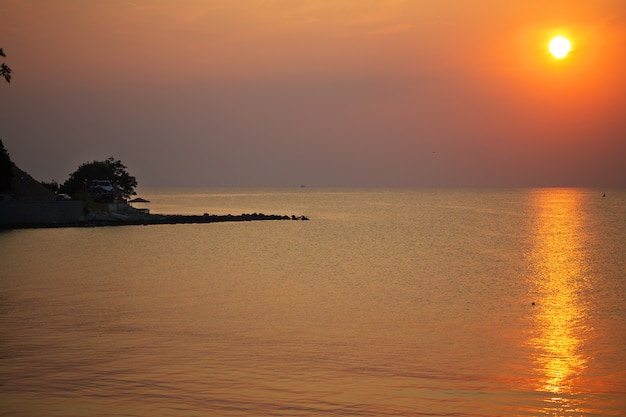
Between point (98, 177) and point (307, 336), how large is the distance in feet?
332

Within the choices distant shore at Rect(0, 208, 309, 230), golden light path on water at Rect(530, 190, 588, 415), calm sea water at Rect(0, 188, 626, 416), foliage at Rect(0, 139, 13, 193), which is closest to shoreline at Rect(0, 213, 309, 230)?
distant shore at Rect(0, 208, 309, 230)

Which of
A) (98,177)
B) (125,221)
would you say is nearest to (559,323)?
(125,221)

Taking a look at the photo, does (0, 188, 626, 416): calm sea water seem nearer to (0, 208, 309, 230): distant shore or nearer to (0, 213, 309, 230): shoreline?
(0, 208, 309, 230): distant shore

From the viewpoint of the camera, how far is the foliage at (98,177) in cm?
11344

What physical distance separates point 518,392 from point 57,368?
36.8 ft

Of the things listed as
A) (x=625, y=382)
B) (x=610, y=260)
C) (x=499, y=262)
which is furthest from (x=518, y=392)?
(x=610, y=260)

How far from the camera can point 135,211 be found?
9900 centimetres

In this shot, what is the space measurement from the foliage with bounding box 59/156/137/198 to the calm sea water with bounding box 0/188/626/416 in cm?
6322

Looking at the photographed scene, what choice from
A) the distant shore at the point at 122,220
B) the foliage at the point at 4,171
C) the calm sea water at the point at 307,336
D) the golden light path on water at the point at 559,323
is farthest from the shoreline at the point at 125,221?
the golden light path on water at the point at 559,323

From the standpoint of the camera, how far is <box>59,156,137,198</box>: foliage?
113438 millimetres

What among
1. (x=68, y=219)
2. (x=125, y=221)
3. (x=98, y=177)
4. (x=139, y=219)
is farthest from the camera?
(x=98, y=177)

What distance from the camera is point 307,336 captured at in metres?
22.8

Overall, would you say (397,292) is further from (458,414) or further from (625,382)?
(458,414)

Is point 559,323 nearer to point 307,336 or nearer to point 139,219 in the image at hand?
point 307,336
